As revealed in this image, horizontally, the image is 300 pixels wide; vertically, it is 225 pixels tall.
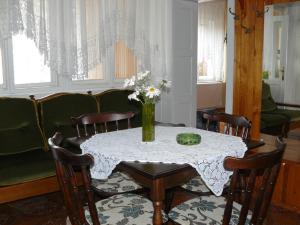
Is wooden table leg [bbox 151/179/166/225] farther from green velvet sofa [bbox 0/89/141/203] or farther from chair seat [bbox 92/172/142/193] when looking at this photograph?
green velvet sofa [bbox 0/89/141/203]

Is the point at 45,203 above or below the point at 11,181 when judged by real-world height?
below

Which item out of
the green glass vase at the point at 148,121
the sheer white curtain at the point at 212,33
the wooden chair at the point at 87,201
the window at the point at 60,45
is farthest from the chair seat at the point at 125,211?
the sheer white curtain at the point at 212,33

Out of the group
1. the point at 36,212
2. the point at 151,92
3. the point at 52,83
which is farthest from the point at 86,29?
the point at 151,92

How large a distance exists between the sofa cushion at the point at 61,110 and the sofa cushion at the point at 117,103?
8.4 inches

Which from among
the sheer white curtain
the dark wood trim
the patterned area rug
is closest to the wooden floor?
the patterned area rug

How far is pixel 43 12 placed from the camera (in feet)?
11.4

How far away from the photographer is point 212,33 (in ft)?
25.2

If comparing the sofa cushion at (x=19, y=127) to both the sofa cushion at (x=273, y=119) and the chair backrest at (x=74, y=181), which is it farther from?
the sofa cushion at (x=273, y=119)

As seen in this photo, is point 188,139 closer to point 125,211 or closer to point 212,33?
point 125,211

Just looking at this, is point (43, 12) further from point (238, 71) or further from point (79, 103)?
point (238, 71)

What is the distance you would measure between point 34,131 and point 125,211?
172cm

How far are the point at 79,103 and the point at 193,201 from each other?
1995 millimetres

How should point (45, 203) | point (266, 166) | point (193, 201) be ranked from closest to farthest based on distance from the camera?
point (266, 166) → point (193, 201) → point (45, 203)

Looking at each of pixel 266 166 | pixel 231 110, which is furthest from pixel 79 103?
pixel 266 166
